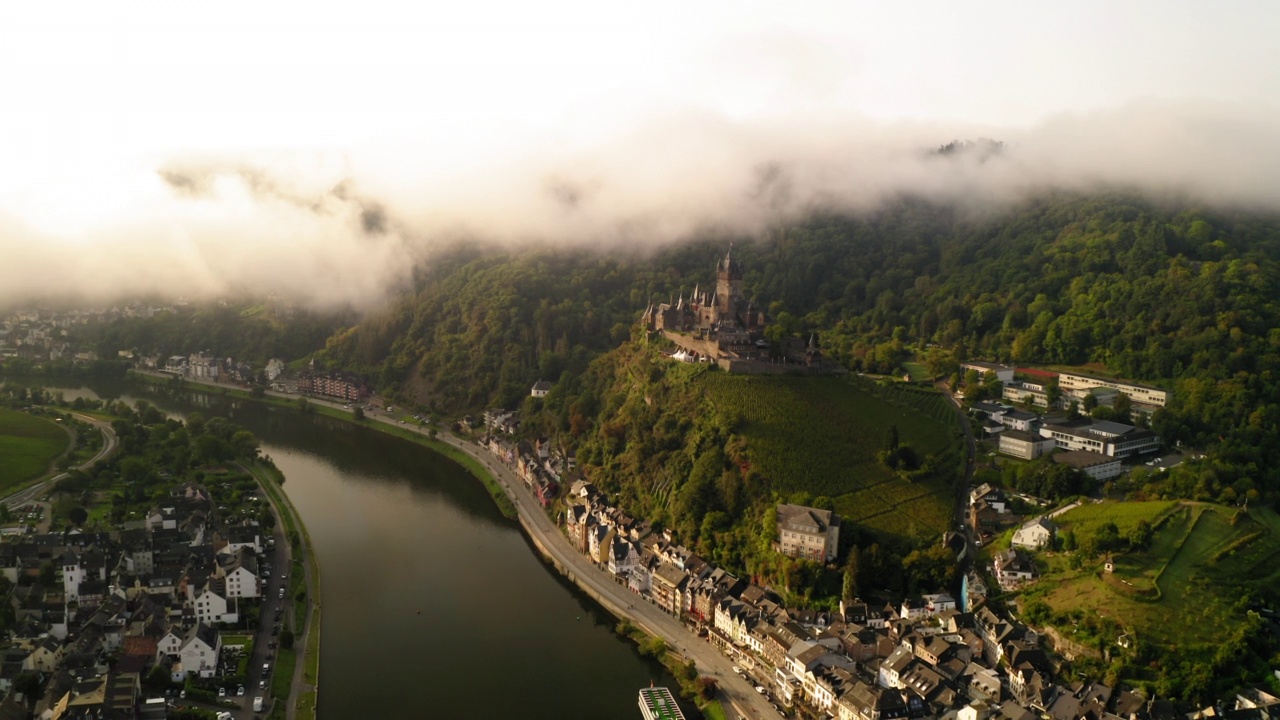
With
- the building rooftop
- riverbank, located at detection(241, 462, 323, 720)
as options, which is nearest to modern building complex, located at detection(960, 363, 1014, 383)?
the building rooftop

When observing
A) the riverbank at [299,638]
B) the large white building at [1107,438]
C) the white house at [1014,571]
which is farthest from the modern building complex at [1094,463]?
the riverbank at [299,638]

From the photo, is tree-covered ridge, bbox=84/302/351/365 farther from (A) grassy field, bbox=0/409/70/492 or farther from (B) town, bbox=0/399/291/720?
(B) town, bbox=0/399/291/720

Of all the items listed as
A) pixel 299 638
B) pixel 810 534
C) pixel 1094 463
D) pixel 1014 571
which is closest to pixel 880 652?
pixel 810 534

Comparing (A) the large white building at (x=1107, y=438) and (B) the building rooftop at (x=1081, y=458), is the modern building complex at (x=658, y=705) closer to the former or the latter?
(B) the building rooftop at (x=1081, y=458)

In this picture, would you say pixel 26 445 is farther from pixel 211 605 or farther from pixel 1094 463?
pixel 1094 463

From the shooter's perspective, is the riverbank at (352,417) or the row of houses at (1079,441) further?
the riverbank at (352,417)

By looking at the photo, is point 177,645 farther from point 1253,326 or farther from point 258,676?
point 1253,326

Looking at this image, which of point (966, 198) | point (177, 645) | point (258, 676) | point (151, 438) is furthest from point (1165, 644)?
point (966, 198)
